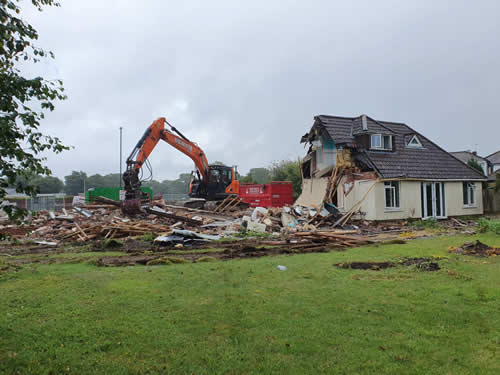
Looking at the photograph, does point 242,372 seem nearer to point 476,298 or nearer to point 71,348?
point 71,348

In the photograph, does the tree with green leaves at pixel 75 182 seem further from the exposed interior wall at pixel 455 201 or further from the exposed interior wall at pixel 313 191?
the exposed interior wall at pixel 455 201

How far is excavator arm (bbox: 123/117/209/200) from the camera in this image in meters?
19.7

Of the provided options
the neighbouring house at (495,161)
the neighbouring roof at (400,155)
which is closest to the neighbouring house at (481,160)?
the neighbouring house at (495,161)

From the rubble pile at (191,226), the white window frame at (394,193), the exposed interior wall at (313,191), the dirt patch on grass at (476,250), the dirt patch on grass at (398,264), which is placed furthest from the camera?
the exposed interior wall at (313,191)

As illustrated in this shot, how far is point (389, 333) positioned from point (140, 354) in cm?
315

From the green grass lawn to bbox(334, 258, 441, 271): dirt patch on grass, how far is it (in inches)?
16.1

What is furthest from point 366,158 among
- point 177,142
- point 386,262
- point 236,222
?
point 386,262

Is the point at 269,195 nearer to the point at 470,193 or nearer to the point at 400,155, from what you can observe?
the point at 400,155

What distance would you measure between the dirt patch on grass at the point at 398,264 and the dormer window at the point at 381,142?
48.5 feet

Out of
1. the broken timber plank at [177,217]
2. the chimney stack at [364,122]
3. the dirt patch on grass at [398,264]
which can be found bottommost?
the dirt patch on grass at [398,264]

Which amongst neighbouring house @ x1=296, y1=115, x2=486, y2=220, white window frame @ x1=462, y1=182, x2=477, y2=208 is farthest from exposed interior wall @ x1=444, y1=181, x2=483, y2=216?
white window frame @ x1=462, y1=182, x2=477, y2=208

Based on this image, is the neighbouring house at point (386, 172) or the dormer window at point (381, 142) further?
the dormer window at point (381, 142)

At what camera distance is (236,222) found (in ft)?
65.0

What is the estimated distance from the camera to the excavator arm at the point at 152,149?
1967 centimetres
